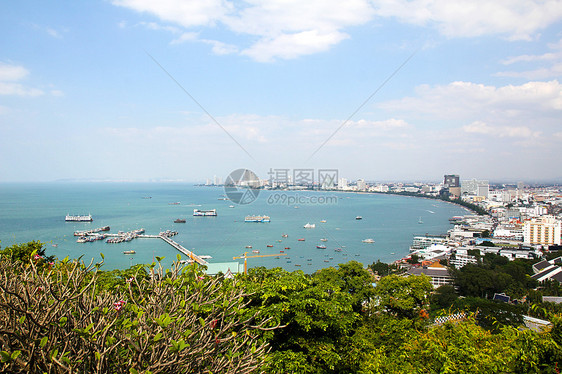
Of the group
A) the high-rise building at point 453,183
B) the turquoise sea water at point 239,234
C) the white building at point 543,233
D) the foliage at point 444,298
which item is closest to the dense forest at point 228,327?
the foliage at point 444,298

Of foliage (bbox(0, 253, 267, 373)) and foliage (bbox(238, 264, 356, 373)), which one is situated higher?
foliage (bbox(0, 253, 267, 373))

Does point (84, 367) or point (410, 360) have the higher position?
point (84, 367)

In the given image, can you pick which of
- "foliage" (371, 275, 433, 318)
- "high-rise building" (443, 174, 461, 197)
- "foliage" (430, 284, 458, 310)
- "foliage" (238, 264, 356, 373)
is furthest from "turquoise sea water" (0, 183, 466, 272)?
"high-rise building" (443, 174, 461, 197)

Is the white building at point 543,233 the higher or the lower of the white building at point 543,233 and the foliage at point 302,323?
the lower

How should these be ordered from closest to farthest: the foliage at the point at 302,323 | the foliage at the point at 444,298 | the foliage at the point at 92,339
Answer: the foliage at the point at 92,339 → the foliage at the point at 302,323 → the foliage at the point at 444,298

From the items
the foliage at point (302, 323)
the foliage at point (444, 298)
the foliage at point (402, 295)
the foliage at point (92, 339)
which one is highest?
the foliage at point (92, 339)

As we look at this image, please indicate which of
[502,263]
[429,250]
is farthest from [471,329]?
[429,250]

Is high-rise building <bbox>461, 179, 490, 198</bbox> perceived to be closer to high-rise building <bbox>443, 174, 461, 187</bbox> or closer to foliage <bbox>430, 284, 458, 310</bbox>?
high-rise building <bbox>443, 174, 461, 187</bbox>

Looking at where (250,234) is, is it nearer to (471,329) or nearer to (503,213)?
(471,329)

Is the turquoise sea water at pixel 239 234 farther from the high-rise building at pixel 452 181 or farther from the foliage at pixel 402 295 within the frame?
the high-rise building at pixel 452 181
